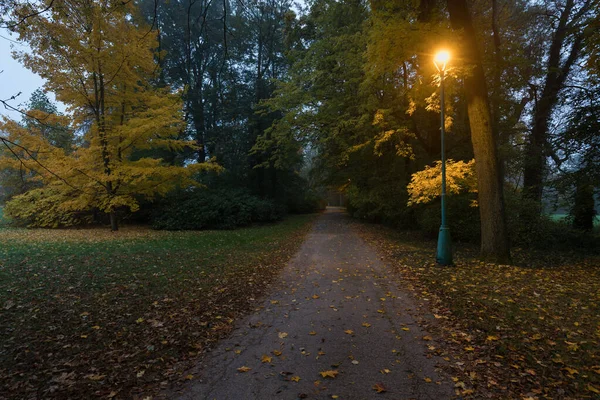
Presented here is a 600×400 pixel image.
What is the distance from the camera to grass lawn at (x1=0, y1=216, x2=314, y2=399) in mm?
3305

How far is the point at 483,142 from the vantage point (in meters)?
8.51

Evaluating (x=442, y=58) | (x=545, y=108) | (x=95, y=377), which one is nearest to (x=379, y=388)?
(x=95, y=377)

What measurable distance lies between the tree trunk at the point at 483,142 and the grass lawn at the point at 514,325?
0.81 metres

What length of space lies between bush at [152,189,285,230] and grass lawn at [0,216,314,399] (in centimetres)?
864

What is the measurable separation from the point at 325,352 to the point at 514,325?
2.76m

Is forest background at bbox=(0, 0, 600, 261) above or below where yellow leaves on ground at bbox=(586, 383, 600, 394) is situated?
above

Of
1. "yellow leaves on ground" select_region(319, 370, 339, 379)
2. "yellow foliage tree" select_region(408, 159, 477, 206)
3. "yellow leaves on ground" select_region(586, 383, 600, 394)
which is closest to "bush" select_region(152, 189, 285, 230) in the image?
"yellow foliage tree" select_region(408, 159, 477, 206)

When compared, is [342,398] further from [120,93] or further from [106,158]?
[120,93]

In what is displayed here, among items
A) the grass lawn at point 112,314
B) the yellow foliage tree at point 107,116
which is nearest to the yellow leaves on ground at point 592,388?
the grass lawn at point 112,314

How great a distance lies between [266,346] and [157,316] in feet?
6.48

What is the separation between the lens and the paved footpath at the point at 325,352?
3100 millimetres

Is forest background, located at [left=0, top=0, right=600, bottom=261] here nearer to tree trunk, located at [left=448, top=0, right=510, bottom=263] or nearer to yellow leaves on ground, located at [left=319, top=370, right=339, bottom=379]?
tree trunk, located at [left=448, top=0, right=510, bottom=263]

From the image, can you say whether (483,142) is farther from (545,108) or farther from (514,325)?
(545,108)

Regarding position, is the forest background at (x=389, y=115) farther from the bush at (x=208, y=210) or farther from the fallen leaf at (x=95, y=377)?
the fallen leaf at (x=95, y=377)
